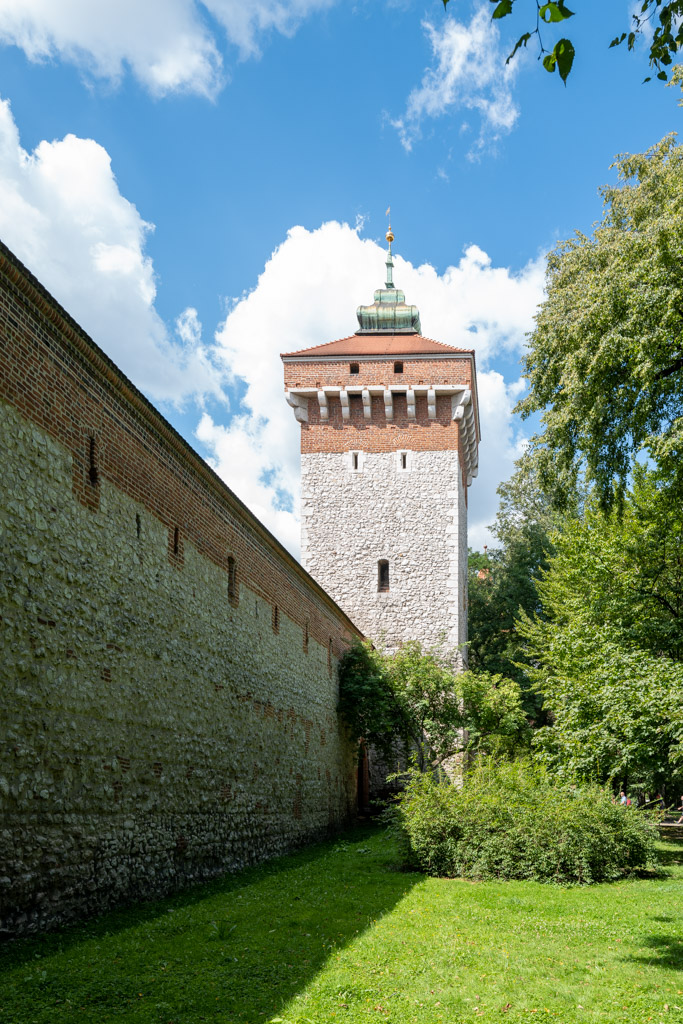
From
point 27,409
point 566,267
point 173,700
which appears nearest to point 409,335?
point 566,267

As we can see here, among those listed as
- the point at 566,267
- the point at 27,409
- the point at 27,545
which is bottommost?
the point at 27,545

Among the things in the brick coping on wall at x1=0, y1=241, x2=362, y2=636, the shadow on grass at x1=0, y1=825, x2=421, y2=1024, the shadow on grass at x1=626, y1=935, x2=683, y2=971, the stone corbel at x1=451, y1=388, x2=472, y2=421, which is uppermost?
the stone corbel at x1=451, y1=388, x2=472, y2=421

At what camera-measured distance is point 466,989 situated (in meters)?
5.74

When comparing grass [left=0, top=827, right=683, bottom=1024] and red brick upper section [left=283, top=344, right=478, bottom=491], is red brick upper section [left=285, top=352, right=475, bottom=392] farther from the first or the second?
grass [left=0, top=827, right=683, bottom=1024]

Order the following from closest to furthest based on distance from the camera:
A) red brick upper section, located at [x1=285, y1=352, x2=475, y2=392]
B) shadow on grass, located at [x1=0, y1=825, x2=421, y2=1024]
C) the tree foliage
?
shadow on grass, located at [x1=0, y1=825, x2=421, y2=1024], the tree foliage, red brick upper section, located at [x1=285, y1=352, x2=475, y2=392]

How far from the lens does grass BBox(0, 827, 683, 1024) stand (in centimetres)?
506

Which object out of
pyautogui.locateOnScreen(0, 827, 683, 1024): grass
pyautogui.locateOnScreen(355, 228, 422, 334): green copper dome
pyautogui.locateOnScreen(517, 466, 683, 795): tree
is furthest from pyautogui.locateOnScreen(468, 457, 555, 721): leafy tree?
pyautogui.locateOnScreen(0, 827, 683, 1024): grass

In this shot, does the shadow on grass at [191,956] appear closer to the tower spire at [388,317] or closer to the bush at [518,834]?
the bush at [518,834]

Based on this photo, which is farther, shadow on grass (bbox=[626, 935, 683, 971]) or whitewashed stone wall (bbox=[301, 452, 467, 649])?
whitewashed stone wall (bbox=[301, 452, 467, 649])

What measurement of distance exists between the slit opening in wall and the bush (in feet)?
22.9

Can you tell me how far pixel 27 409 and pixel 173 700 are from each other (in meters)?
4.10

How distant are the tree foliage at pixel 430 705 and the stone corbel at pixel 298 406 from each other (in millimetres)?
7854

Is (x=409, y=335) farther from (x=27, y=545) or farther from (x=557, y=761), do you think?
(x=27, y=545)

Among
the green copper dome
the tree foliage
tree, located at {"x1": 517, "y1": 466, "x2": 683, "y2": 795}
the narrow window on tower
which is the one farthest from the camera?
the green copper dome
